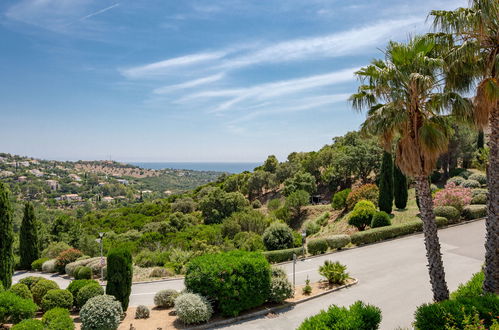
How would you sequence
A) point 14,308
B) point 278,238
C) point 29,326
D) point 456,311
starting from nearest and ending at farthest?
point 456,311 → point 29,326 → point 14,308 → point 278,238

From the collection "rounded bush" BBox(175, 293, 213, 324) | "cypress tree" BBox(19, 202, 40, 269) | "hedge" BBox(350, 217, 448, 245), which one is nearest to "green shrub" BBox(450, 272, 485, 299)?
"rounded bush" BBox(175, 293, 213, 324)

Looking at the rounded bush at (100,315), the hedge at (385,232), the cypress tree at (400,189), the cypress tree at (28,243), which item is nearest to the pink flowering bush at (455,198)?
the hedge at (385,232)

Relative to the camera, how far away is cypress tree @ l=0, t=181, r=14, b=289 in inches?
494

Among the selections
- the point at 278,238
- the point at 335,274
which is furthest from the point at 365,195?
the point at 335,274

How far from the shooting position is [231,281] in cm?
1084

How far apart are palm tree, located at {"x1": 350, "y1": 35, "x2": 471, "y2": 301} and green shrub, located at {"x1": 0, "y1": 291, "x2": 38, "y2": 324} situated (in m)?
12.1

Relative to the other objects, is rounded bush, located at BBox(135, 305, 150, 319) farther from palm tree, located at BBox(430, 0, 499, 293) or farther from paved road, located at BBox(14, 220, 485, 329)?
palm tree, located at BBox(430, 0, 499, 293)

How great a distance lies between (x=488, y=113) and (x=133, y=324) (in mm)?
12674

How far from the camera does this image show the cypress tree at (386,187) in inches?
981

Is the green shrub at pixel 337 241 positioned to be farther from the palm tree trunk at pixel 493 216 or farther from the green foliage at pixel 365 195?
the palm tree trunk at pixel 493 216

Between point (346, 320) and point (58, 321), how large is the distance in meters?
8.27

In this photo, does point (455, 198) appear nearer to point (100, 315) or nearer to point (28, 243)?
point (100, 315)

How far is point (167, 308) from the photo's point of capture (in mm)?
12391

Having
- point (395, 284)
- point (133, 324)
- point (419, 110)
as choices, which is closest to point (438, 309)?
point (419, 110)
